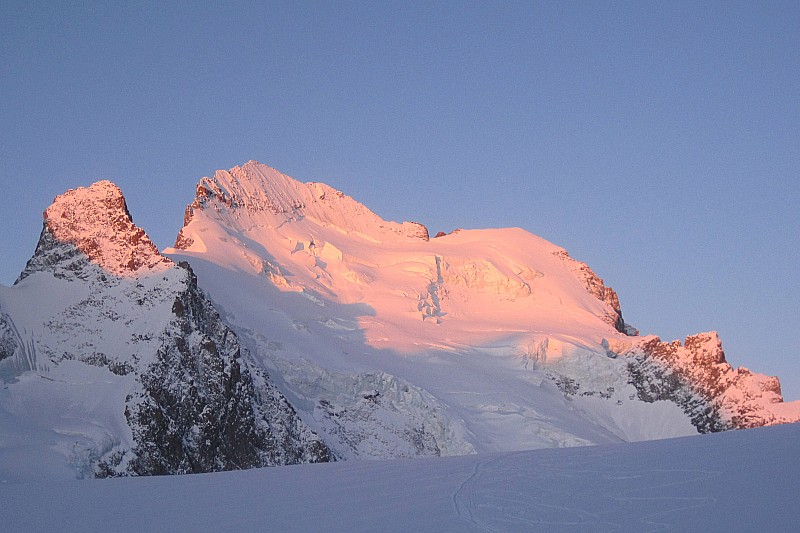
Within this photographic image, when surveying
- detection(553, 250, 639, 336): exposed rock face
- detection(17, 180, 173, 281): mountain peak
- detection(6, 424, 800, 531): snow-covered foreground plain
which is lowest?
detection(6, 424, 800, 531): snow-covered foreground plain

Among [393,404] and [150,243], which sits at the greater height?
[150,243]

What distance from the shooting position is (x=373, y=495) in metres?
18.4

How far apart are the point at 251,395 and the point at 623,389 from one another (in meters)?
52.4

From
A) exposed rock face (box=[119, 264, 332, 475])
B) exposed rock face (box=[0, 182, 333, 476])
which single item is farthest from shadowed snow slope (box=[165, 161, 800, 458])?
exposed rock face (box=[0, 182, 333, 476])

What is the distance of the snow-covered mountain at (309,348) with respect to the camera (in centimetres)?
6012

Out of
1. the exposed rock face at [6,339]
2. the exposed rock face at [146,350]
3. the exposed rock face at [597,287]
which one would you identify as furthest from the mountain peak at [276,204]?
the exposed rock face at [6,339]

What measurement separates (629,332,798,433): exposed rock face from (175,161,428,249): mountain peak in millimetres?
43258

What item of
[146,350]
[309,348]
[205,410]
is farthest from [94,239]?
[309,348]

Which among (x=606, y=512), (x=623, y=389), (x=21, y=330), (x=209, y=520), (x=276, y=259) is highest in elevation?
→ (x=276, y=259)

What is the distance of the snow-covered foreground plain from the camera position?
1466 cm

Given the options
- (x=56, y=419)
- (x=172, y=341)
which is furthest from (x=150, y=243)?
(x=56, y=419)

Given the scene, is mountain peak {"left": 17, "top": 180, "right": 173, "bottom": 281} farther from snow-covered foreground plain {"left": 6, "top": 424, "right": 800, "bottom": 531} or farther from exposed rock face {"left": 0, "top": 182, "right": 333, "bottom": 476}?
snow-covered foreground plain {"left": 6, "top": 424, "right": 800, "bottom": 531}

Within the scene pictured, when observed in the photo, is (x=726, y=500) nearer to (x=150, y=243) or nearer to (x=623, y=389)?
(x=150, y=243)

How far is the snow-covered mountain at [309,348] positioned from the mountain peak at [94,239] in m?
0.17
